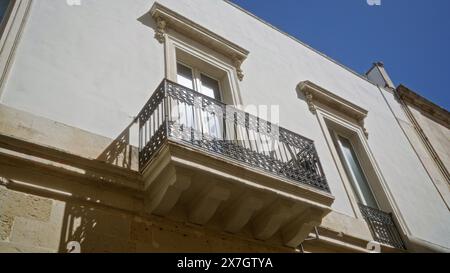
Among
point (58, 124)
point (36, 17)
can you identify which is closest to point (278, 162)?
point (58, 124)

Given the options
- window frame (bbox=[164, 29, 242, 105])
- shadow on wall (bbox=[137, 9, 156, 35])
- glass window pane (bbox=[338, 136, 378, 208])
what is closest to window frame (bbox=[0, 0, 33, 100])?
shadow on wall (bbox=[137, 9, 156, 35])

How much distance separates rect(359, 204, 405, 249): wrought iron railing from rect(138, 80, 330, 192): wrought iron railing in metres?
1.82

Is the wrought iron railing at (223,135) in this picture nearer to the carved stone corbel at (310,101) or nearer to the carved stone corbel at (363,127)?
the carved stone corbel at (310,101)

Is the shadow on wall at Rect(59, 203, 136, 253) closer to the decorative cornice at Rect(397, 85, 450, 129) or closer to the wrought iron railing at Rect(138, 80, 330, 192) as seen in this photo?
the wrought iron railing at Rect(138, 80, 330, 192)

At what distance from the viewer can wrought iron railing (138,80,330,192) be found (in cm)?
484

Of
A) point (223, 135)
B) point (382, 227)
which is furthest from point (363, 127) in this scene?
point (223, 135)

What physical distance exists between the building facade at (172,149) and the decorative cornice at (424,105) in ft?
12.8

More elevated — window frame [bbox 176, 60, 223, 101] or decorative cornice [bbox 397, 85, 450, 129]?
decorative cornice [bbox 397, 85, 450, 129]

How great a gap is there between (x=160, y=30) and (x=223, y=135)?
205 cm

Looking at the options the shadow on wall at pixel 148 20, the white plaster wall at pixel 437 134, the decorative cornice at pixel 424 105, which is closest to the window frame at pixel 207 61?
the shadow on wall at pixel 148 20

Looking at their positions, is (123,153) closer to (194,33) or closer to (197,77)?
(197,77)
